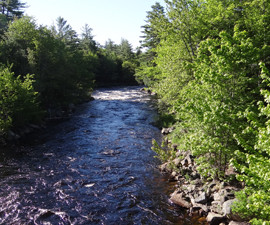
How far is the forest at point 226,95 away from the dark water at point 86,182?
3016mm

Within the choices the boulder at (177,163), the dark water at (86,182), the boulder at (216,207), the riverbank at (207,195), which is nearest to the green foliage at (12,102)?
the dark water at (86,182)

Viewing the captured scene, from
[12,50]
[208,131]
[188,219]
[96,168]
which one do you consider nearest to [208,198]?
[188,219]

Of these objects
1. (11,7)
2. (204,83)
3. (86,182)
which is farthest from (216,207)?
(11,7)

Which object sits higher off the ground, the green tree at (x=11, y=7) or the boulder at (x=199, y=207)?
the green tree at (x=11, y=7)

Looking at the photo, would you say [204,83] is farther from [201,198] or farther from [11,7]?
[11,7]

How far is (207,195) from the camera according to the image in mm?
9516

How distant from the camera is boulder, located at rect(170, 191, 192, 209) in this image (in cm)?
969

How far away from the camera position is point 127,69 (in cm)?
7656

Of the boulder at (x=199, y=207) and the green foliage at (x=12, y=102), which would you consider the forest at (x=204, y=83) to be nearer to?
the green foliage at (x=12, y=102)

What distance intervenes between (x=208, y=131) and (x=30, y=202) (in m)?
8.79

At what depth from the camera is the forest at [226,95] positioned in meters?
6.45

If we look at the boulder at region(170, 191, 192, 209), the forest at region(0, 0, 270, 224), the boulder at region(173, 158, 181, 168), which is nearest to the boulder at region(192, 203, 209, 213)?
the boulder at region(170, 191, 192, 209)

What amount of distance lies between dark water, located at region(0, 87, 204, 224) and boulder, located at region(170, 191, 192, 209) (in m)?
0.36

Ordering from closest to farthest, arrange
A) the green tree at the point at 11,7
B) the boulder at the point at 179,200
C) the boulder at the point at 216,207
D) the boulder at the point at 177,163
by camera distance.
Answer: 1. the boulder at the point at 216,207
2. the boulder at the point at 179,200
3. the boulder at the point at 177,163
4. the green tree at the point at 11,7
